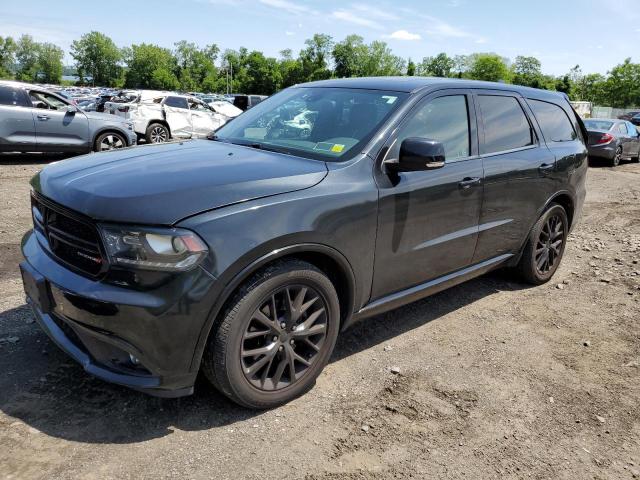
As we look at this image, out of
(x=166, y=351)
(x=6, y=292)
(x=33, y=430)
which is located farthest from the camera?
(x=6, y=292)

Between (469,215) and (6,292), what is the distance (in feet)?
11.9

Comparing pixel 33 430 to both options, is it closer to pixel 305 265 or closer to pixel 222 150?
pixel 305 265

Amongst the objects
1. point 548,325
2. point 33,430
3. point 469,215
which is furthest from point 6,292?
point 548,325

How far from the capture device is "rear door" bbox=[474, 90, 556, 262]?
13.4 feet

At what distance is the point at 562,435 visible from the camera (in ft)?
9.53

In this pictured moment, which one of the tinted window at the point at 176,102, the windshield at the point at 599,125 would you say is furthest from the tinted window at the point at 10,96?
the windshield at the point at 599,125

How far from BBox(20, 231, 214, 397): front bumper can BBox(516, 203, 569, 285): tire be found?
11.2ft

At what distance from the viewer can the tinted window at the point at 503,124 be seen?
4141 millimetres

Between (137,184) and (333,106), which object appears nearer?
(137,184)

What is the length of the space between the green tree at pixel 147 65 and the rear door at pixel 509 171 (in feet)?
432

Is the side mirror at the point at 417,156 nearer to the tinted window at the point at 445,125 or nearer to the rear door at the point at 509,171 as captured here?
the tinted window at the point at 445,125

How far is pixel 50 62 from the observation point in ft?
483

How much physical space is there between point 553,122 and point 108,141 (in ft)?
31.3

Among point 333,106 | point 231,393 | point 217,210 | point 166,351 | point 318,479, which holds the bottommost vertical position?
point 318,479
